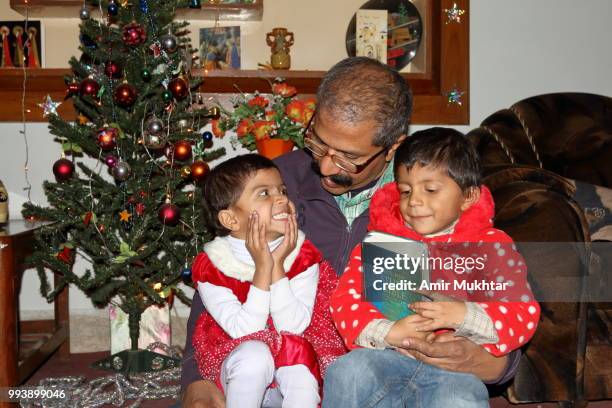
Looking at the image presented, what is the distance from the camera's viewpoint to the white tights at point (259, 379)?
1.61 m

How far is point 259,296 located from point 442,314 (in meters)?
0.48

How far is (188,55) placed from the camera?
3256 millimetres

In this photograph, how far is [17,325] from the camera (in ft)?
8.74

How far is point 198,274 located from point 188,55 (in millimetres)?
1654

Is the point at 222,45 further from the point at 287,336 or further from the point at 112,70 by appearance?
the point at 287,336

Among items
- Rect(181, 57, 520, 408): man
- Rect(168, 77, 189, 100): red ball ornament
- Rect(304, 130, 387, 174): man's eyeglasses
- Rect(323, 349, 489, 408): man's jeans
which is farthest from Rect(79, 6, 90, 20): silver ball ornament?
Rect(323, 349, 489, 408): man's jeans

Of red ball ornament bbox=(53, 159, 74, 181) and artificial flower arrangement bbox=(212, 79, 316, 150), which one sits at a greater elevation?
artificial flower arrangement bbox=(212, 79, 316, 150)

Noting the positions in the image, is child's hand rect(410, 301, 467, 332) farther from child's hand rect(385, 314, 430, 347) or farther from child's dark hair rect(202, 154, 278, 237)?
child's dark hair rect(202, 154, 278, 237)

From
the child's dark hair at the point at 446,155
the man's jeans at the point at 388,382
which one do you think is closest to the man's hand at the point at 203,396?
the man's jeans at the point at 388,382

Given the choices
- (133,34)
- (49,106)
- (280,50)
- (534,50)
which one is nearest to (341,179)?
(133,34)

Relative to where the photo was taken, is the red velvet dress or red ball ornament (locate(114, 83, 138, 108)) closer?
the red velvet dress

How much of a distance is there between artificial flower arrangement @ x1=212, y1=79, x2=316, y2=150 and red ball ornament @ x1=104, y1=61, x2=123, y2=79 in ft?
1.99

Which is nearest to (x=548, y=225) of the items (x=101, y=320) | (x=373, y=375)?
(x=373, y=375)

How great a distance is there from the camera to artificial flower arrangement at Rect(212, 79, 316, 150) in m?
3.19
